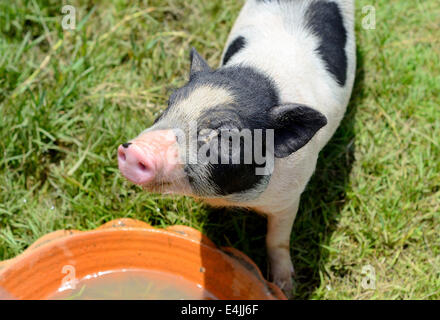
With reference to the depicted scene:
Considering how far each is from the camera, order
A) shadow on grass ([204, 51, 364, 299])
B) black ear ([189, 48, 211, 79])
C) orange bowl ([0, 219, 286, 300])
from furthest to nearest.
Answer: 1. shadow on grass ([204, 51, 364, 299])
2. orange bowl ([0, 219, 286, 300])
3. black ear ([189, 48, 211, 79])

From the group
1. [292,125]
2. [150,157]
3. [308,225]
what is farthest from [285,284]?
[150,157]

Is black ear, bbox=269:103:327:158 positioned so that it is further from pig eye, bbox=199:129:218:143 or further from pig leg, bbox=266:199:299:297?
pig leg, bbox=266:199:299:297

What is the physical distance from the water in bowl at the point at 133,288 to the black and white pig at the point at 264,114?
0.58m

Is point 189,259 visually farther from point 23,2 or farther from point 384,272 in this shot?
point 23,2

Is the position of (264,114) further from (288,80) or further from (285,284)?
(285,284)

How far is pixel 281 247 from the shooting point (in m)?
3.65

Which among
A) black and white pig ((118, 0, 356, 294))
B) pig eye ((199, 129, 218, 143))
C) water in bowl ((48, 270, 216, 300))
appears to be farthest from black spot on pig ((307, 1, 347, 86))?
water in bowl ((48, 270, 216, 300))

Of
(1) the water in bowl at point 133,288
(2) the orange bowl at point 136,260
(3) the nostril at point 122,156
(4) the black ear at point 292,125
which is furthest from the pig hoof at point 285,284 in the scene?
(3) the nostril at point 122,156

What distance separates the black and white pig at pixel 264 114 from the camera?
264 centimetres

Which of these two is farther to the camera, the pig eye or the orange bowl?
the orange bowl

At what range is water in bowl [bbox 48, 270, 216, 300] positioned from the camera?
11.6ft

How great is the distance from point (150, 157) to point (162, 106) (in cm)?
186

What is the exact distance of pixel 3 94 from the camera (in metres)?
4.17
